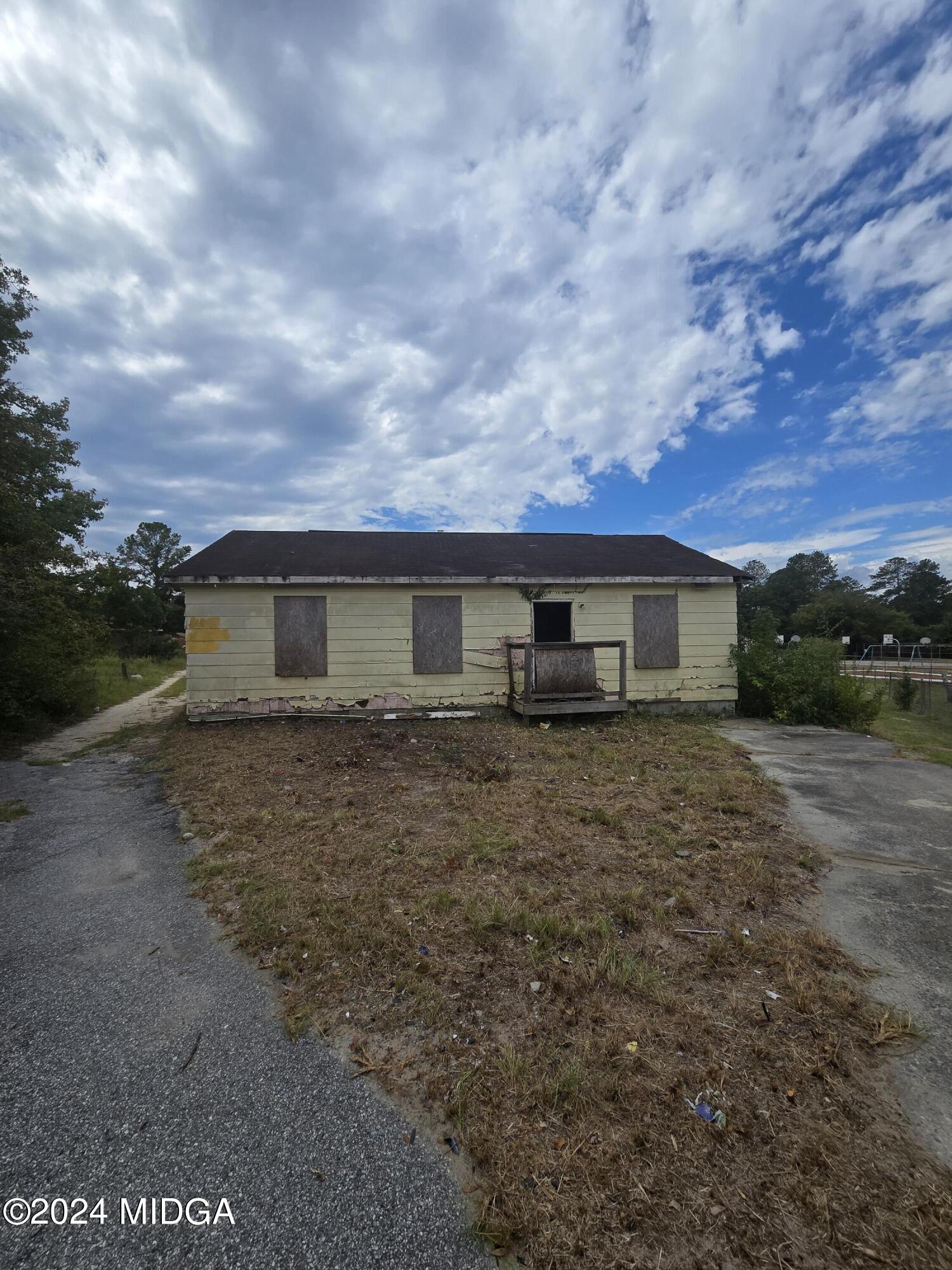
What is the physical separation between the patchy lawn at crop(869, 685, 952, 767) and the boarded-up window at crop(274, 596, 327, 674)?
29.2 feet

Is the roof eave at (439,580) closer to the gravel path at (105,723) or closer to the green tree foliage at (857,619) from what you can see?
the gravel path at (105,723)

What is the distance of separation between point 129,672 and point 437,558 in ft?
→ 49.6

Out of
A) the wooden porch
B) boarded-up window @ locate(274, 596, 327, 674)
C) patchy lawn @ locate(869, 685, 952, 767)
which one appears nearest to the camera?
patchy lawn @ locate(869, 685, 952, 767)

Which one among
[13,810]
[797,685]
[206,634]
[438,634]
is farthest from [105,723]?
[797,685]

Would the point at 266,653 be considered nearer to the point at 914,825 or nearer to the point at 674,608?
the point at 674,608

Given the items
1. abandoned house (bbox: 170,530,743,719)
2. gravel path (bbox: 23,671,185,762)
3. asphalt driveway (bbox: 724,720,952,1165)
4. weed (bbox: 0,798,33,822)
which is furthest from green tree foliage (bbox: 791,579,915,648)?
weed (bbox: 0,798,33,822)

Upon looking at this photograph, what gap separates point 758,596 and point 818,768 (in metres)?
65.4

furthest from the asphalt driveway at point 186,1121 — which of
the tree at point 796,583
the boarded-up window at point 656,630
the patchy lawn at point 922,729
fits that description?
the tree at point 796,583

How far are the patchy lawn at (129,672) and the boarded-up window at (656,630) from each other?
12105 mm

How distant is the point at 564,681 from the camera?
28.4 feet

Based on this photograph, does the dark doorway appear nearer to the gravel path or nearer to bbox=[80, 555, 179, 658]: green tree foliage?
the gravel path

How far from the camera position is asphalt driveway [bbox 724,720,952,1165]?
190 centimetres

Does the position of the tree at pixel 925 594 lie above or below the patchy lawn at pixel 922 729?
above

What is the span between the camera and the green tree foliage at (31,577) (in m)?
7.73
